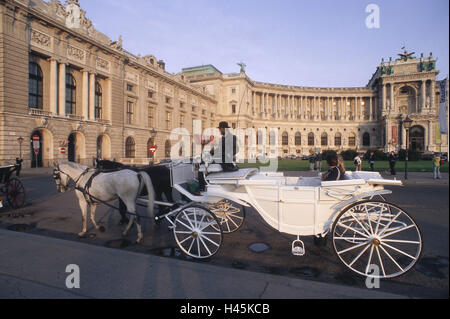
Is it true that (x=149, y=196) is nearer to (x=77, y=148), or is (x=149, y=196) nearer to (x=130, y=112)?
(x=77, y=148)

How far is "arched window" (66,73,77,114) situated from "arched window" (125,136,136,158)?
8.95 metres

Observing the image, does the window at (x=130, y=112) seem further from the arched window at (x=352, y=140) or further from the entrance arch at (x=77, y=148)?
the arched window at (x=352, y=140)

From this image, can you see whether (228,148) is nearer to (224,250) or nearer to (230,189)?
(230,189)

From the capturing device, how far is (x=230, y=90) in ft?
223

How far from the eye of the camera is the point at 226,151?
5.61m

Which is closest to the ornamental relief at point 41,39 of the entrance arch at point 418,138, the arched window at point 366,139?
the entrance arch at point 418,138

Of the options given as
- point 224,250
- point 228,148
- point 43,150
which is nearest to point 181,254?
point 224,250

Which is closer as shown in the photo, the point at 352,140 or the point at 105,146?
the point at 105,146

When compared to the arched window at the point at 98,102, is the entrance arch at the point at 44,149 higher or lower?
lower

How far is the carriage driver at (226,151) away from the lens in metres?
5.30

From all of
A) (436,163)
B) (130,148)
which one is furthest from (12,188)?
(130,148)

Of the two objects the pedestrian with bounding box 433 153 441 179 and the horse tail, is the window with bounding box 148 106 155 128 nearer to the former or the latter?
the pedestrian with bounding box 433 153 441 179

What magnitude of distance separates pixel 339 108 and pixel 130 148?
6626 cm
